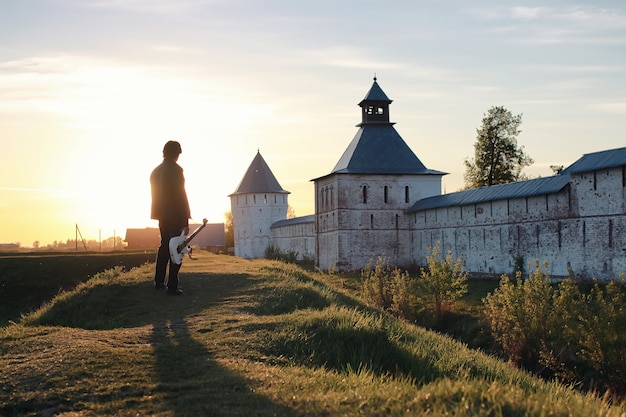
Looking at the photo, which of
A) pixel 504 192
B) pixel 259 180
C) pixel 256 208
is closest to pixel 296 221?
pixel 256 208

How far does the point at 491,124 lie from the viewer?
39.3 metres

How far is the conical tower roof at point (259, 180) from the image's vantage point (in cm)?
5206

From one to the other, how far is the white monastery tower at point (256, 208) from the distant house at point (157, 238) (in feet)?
18.9

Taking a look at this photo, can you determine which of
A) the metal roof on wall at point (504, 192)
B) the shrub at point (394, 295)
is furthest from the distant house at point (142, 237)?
the shrub at point (394, 295)

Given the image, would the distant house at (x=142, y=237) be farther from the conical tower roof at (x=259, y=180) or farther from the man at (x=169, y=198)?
the man at (x=169, y=198)

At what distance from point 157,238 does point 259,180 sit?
9.68 m

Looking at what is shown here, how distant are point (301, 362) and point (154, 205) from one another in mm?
4035

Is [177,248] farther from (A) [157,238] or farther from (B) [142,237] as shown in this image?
(B) [142,237]

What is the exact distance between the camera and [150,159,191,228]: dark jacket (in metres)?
9.22

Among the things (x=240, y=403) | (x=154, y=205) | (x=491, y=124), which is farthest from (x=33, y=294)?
(x=491, y=124)

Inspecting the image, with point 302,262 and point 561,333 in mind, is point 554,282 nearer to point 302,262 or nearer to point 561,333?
point 561,333

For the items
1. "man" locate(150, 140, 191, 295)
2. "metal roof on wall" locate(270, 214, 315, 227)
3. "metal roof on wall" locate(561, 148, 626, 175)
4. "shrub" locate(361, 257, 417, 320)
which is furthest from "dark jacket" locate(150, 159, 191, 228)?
"metal roof on wall" locate(270, 214, 315, 227)

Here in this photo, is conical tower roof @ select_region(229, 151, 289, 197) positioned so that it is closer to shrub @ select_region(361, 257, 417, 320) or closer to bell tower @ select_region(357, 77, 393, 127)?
bell tower @ select_region(357, 77, 393, 127)

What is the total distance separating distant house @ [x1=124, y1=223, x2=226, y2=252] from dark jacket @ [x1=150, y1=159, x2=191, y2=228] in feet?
134
